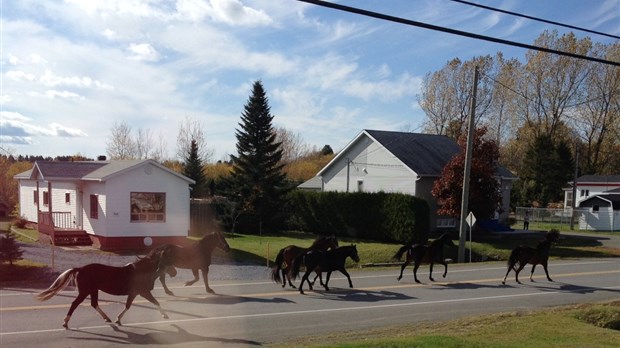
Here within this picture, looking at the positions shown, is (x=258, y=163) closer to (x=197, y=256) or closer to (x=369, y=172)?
(x=369, y=172)

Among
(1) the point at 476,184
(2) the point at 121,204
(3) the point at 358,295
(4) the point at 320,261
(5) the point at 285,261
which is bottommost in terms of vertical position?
(3) the point at 358,295

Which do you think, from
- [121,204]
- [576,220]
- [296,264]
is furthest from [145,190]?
[576,220]

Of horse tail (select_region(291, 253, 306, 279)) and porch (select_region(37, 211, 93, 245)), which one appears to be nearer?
horse tail (select_region(291, 253, 306, 279))

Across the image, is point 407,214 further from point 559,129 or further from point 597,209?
point 559,129

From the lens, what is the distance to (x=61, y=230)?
86.0ft

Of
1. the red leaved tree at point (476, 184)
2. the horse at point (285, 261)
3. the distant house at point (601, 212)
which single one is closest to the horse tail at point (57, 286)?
the horse at point (285, 261)

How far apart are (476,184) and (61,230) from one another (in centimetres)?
2240

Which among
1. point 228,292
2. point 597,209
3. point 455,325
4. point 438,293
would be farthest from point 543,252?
point 597,209

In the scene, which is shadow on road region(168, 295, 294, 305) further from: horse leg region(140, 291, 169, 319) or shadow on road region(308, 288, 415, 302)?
horse leg region(140, 291, 169, 319)

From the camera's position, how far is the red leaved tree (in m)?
31.7

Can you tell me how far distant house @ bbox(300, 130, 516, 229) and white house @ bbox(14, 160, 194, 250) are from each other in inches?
672

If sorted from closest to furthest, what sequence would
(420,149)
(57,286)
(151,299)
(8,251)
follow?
1. (57,286)
2. (151,299)
3. (8,251)
4. (420,149)

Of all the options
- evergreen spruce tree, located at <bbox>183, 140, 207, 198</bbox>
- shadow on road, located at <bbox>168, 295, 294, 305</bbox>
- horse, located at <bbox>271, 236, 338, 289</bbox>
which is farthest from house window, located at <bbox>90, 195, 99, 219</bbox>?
evergreen spruce tree, located at <bbox>183, 140, 207, 198</bbox>

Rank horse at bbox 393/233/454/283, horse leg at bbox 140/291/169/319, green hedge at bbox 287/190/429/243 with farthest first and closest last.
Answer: green hedge at bbox 287/190/429/243 < horse at bbox 393/233/454/283 < horse leg at bbox 140/291/169/319
